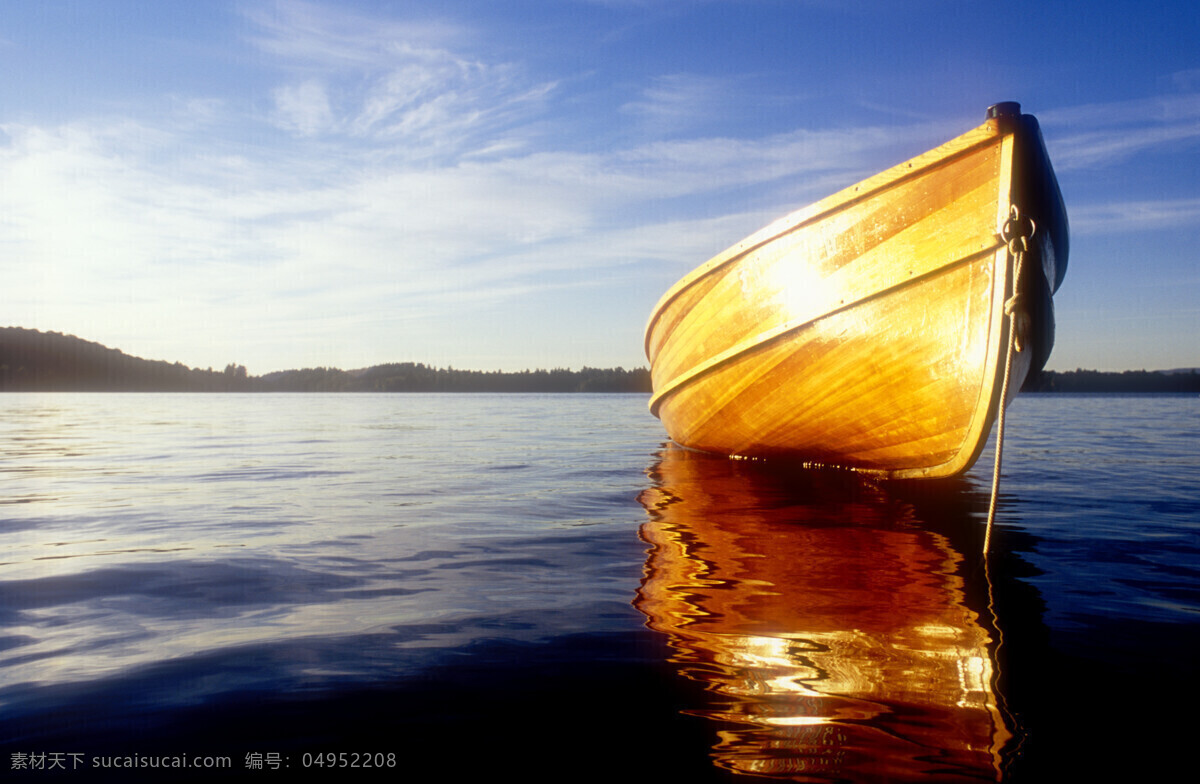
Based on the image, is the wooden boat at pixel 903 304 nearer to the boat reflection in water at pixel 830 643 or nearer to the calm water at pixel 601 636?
the calm water at pixel 601 636

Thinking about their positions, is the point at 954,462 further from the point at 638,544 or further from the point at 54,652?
the point at 54,652

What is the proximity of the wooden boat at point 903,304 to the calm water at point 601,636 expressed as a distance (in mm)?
895

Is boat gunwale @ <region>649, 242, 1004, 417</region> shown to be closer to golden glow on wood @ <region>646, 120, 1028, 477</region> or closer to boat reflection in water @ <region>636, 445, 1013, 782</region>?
golden glow on wood @ <region>646, 120, 1028, 477</region>

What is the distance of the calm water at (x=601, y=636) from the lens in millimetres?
1850

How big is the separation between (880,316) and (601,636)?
4.16 m

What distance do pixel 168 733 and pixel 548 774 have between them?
3.64ft

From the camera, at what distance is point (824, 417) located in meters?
6.67

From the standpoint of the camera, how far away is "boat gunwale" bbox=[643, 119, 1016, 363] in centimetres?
491

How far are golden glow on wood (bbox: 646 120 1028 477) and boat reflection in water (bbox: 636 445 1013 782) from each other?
45.1 inches

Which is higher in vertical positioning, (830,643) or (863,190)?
(863,190)

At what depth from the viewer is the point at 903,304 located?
557 centimetres

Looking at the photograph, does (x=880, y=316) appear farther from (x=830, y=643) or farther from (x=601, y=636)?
(x=601, y=636)

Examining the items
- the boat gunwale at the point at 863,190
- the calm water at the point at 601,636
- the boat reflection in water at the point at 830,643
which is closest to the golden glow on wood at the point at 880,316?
the boat gunwale at the point at 863,190

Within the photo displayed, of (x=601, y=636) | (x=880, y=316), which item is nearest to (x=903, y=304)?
(x=880, y=316)
